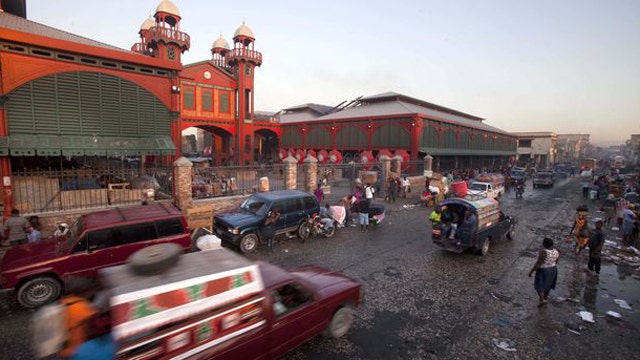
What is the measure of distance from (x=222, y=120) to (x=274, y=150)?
1655 cm

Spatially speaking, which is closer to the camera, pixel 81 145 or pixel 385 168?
pixel 81 145

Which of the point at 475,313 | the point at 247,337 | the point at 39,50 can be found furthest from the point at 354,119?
the point at 247,337

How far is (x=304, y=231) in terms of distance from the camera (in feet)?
41.7

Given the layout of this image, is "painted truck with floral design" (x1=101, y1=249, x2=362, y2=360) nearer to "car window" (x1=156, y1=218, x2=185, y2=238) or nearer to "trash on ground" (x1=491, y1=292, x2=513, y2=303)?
"car window" (x1=156, y1=218, x2=185, y2=238)

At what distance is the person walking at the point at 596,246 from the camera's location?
29.4ft

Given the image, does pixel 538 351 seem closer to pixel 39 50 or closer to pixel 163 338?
pixel 163 338

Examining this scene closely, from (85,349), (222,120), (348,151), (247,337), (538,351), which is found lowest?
(538,351)

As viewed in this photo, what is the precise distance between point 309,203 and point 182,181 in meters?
5.88

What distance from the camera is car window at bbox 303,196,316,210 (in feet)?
42.9

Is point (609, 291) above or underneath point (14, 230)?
underneath

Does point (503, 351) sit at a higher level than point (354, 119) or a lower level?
lower

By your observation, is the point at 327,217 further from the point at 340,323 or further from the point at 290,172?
the point at 340,323

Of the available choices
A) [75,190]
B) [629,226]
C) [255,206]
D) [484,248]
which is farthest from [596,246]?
[75,190]

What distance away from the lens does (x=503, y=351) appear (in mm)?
5641
